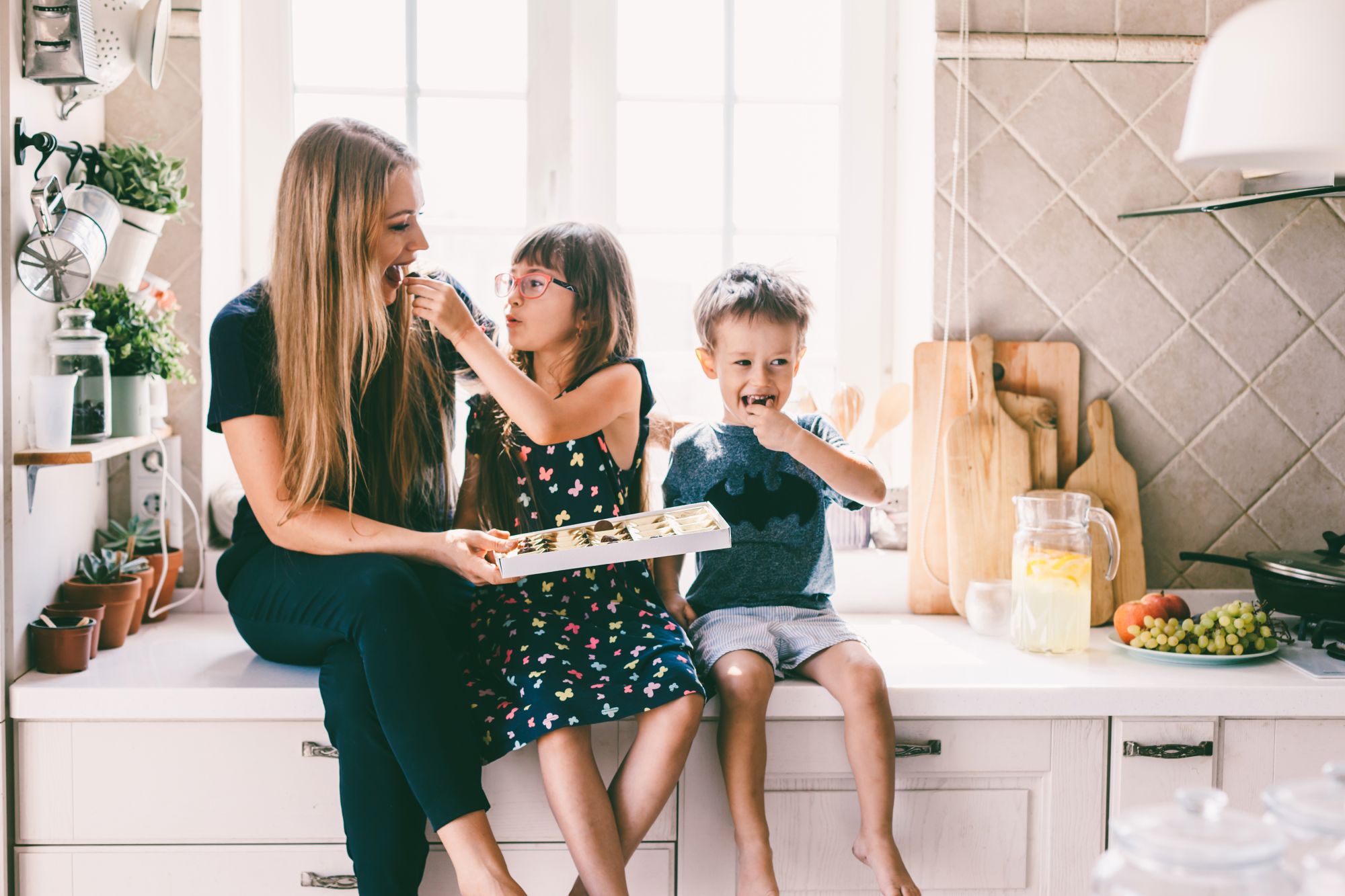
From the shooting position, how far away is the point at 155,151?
72.3 inches

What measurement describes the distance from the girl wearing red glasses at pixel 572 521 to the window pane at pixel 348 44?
24.7 inches

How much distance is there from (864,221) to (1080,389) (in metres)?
0.53

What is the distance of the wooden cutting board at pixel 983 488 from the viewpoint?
192 centimetres

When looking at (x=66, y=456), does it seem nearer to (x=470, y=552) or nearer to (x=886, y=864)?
(x=470, y=552)

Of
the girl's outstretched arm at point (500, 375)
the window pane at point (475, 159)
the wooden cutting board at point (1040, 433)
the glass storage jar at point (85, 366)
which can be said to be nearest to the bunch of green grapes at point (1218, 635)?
the wooden cutting board at point (1040, 433)

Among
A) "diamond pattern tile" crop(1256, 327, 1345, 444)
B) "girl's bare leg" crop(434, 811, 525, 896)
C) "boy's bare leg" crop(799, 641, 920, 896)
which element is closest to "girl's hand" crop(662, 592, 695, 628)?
"boy's bare leg" crop(799, 641, 920, 896)

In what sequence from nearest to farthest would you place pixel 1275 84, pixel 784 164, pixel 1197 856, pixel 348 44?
pixel 1197 856, pixel 1275 84, pixel 348 44, pixel 784 164

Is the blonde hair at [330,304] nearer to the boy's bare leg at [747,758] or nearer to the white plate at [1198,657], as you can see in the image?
the boy's bare leg at [747,758]

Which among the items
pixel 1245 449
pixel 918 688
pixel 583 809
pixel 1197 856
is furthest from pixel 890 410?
pixel 1197 856

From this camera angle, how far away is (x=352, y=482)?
155cm

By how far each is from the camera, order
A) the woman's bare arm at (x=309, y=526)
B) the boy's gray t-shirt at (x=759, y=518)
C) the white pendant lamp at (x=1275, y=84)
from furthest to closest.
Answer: the boy's gray t-shirt at (x=759, y=518) < the woman's bare arm at (x=309, y=526) < the white pendant lamp at (x=1275, y=84)

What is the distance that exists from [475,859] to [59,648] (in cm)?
68

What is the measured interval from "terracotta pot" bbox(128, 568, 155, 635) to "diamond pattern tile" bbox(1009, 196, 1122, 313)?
1546mm

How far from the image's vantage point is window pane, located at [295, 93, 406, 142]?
2061mm
